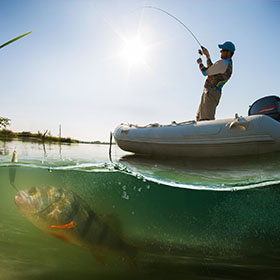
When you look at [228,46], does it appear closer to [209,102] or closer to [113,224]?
[209,102]

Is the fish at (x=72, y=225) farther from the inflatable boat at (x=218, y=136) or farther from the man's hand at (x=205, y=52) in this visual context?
the man's hand at (x=205, y=52)

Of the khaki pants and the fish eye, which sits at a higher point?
the khaki pants

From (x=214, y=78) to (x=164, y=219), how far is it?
389 cm

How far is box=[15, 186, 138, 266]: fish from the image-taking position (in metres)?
2.85

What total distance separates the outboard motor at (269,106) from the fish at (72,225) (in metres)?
4.23

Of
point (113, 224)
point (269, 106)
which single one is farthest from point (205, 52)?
point (113, 224)

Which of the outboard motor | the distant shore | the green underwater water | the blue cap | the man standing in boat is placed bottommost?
the green underwater water

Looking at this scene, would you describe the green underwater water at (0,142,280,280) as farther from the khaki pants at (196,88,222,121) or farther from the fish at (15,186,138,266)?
the khaki pants at (196,88,222,121)

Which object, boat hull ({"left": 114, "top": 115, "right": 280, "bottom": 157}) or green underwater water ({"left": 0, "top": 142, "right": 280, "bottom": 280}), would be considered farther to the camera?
boat hull ({"left": 114, "top": 115, "right": 280, "bottom": 157})

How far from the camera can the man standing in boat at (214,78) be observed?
4.80 metres

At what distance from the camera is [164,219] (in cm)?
483

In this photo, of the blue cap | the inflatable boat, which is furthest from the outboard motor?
the blue cap

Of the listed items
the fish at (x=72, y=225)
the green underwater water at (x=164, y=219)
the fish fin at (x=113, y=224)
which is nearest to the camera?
the fish at (x=72, y=225)

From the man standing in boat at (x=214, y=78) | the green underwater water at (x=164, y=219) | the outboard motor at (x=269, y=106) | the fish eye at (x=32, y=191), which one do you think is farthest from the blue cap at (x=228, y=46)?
the fish eye at (x=32, y=191)
